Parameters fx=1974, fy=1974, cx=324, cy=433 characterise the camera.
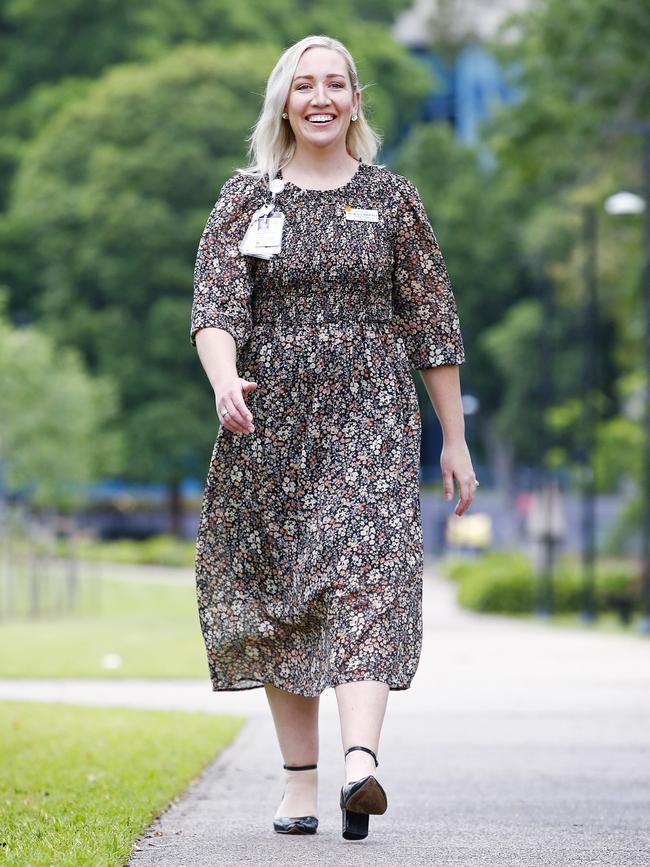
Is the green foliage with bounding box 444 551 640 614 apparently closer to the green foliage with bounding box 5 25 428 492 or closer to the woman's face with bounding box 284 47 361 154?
the green foliage with bounding box 5 25 428 492

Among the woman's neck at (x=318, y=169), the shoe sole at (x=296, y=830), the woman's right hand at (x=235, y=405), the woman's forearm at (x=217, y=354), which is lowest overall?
the shoe sole at (x=296, y=830)

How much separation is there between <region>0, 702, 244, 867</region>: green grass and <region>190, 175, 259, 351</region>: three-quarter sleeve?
1377mm

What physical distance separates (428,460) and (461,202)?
19.0m

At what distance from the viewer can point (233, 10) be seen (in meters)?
52.9

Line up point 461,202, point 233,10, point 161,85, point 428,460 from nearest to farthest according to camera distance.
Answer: point 161,85 < point 233,10 < point 461,202 < point 428,460

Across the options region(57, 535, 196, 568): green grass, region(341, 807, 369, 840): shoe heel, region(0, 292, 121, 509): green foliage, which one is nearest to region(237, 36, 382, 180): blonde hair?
region(341, 807, 369, 840): shoe heel

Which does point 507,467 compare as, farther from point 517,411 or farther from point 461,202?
point 461,202

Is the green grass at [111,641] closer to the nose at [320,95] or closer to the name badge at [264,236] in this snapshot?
the name badge at [264,236]

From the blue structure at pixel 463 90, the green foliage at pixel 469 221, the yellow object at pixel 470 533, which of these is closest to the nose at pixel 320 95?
the yellow object at pixel 470 533

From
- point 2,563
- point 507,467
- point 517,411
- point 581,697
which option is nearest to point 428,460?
point 507,467

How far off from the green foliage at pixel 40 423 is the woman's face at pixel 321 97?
29.9 metres

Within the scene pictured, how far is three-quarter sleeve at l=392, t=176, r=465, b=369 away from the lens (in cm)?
543

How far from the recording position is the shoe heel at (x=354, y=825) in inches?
195

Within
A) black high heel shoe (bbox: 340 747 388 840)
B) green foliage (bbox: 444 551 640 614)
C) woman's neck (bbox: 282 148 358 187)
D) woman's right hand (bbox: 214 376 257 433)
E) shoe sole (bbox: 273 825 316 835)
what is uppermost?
woman's neck (bbox: 282 148 358 187)
